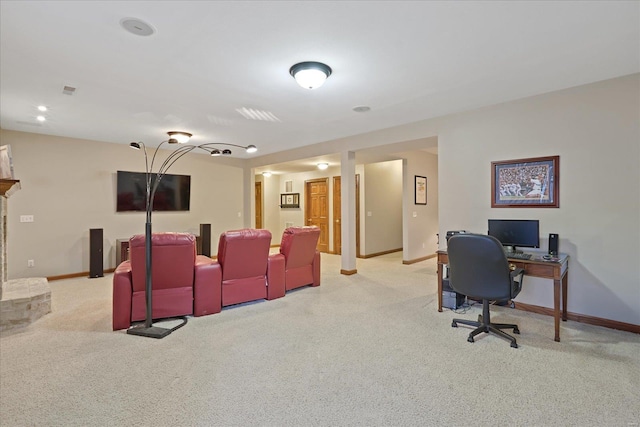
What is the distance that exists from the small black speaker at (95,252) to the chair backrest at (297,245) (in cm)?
361

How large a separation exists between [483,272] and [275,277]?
2.54 m

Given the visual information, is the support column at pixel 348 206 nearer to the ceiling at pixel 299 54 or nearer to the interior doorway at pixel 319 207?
the ceiling at pixel 299 54

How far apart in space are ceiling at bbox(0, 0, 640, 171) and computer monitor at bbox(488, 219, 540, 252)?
146cm

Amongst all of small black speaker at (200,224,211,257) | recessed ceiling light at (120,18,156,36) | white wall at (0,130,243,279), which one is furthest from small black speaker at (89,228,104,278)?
recessed ceiling light at (120,18,156,36)

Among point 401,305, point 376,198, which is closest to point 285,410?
point 401,305

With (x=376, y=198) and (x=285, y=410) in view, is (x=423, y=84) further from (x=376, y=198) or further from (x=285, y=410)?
(x=376, y=198)

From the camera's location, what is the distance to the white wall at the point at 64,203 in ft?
17.1

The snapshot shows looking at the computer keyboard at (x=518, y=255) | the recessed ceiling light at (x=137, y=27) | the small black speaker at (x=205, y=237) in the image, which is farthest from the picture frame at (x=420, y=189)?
the recessed ceiling light at (x=137, y=27)

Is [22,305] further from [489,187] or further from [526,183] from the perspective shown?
[526,183]

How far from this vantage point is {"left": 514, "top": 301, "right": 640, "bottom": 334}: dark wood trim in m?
3.13

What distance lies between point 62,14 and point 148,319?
2.63 meters

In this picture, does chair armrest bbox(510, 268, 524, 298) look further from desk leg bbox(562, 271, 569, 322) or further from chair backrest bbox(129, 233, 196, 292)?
chair backrest bbox(129, 233, 196, 292)

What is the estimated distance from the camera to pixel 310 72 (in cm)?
278

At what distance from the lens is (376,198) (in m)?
8.09
